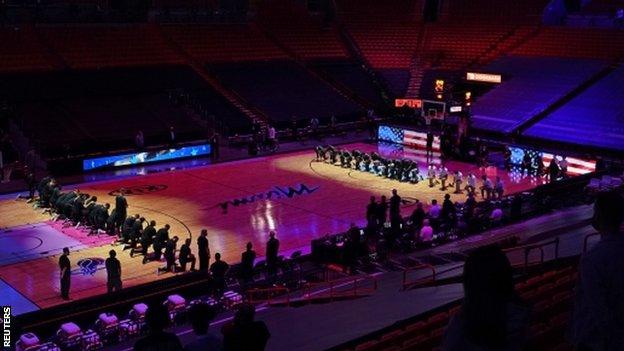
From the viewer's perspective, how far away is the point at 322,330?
11.7 meters

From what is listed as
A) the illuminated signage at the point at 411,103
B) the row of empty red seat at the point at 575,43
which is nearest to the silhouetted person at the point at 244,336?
the illuminated signage at the point at 411,103

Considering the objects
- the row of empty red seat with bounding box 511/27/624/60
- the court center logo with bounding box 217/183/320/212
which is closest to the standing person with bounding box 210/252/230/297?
the court center logo with bounding box 217/183/320/212

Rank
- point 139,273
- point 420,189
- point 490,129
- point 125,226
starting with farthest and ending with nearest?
point 490,129 → point 420,189 → point 125,226 → point 139,273

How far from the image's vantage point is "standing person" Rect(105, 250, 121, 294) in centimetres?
1760

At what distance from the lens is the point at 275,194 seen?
29.0 meters

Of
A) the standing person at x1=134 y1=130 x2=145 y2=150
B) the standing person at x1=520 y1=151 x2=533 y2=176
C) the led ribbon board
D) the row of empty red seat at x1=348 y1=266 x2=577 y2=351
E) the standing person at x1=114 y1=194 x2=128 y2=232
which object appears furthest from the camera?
the standing person at x1=134 y1=130 x2=145 y2=150

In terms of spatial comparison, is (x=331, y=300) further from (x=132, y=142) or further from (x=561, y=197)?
(x=132, y=142)

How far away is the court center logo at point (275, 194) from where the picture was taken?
90.4 ft

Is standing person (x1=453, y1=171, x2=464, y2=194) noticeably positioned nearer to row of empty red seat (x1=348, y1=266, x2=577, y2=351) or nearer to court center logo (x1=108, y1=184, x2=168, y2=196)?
court center logo (x1=108, y1=184, x2=168, y2=196)

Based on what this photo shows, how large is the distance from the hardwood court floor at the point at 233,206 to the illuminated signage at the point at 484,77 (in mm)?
11236

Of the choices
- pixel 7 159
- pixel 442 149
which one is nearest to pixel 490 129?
pixel 442 149

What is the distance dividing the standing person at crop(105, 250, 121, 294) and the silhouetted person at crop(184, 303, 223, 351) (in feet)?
41.3

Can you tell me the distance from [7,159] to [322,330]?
24.8 metres

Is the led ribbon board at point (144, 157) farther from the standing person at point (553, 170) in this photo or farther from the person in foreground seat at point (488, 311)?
the person in foreground seat at point (488, 311)
